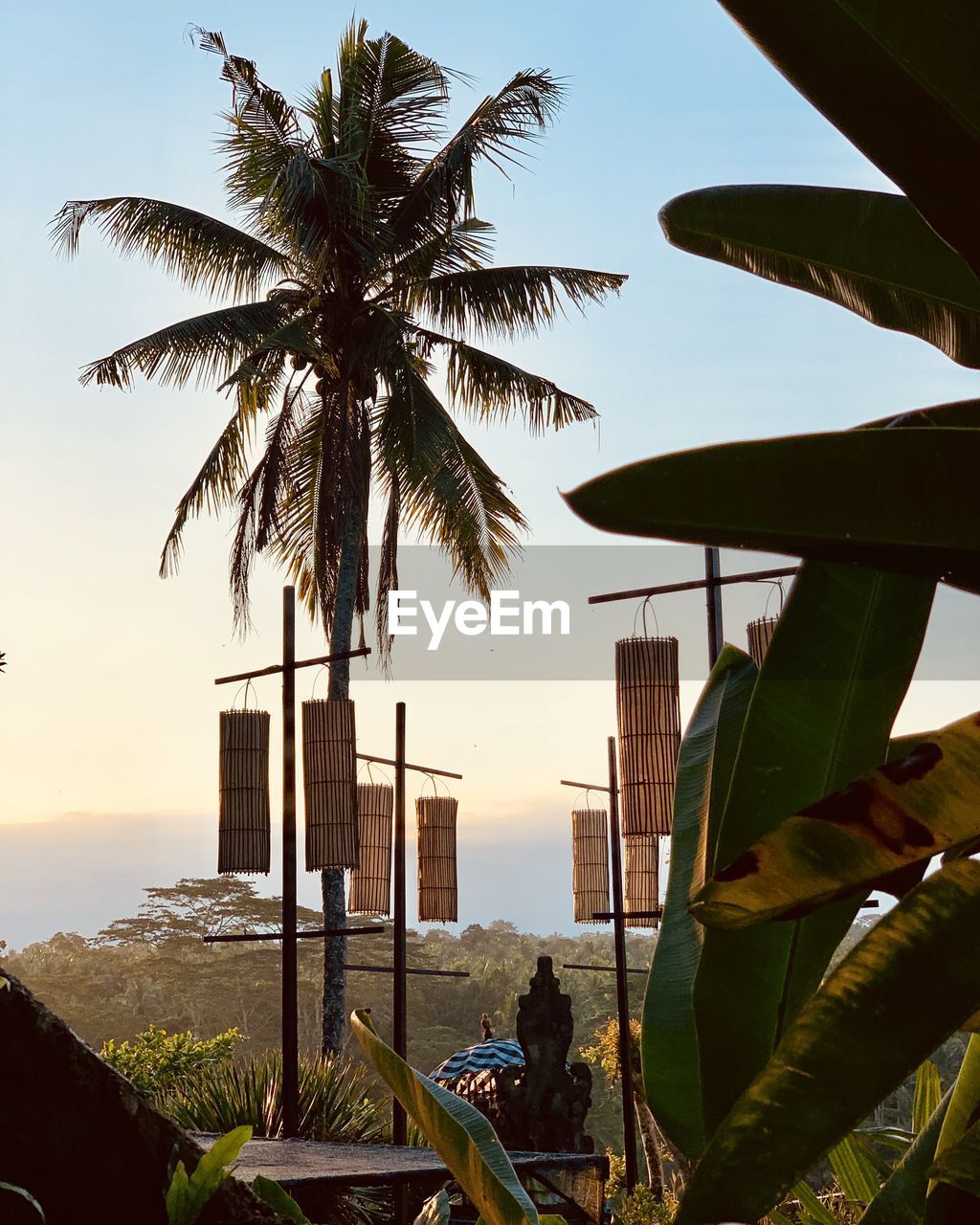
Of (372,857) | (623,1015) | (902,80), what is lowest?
(623,1015)

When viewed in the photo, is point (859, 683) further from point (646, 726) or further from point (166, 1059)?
point (166, 1059)

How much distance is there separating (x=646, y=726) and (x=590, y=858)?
3455 millimetres

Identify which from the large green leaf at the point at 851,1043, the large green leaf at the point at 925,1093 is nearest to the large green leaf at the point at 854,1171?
the large green leaf at the point at 925,1093

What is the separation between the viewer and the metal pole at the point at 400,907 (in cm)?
614

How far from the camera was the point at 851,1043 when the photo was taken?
31cm

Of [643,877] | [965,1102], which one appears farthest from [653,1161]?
[965,1102]

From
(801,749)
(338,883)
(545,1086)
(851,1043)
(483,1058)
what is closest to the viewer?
(851,1043)

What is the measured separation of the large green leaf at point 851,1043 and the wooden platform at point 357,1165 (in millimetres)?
2368

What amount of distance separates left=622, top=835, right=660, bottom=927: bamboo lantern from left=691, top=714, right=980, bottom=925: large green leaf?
691 centimetres

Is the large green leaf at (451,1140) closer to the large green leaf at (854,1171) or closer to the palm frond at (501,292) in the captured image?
the large green leaf at (854,1171)

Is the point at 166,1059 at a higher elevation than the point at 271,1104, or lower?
lower

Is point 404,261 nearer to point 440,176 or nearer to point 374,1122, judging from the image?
point 440,176

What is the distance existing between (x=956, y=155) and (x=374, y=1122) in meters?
8.42

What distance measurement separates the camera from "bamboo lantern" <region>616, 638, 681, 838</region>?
533 centimetres
